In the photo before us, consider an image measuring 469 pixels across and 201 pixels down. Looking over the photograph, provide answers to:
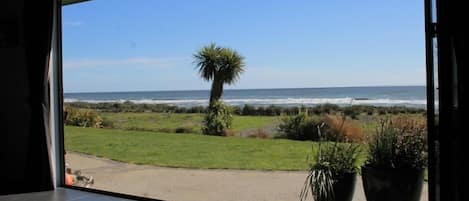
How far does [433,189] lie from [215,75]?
8.18 meters

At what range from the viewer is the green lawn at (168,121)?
14883mm

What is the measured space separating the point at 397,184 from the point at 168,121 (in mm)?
14334

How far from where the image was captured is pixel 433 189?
3.28 meters

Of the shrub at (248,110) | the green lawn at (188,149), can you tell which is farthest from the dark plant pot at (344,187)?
the shrub at (248,110)

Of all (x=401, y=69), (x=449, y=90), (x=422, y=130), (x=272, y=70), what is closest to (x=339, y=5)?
(x=401, y=69)

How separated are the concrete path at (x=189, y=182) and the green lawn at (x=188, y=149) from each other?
59 cm

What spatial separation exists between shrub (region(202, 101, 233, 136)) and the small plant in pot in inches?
378

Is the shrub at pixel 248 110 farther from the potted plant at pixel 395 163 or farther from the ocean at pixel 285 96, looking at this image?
the potted plant at pixel 395 163

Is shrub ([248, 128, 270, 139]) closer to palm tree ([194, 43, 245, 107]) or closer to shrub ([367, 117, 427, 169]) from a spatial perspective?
palm tree ([194, 43, 245, 107])

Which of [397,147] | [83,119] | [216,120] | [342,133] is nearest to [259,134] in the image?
[216,120]

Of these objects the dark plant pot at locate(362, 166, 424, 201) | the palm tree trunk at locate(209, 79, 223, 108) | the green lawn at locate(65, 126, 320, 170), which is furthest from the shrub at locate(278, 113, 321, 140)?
the dark plant pot at locate(362, 166, 424, 201)

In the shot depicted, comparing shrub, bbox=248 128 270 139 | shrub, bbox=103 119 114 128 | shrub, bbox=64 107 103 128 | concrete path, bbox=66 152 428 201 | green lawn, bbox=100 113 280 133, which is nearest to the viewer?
concrete path, bbox=66 152 428 201

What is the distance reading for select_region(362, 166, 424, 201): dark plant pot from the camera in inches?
149

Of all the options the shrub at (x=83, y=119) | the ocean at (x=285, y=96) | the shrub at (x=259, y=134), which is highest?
the ocean at (x=285, y=96)
